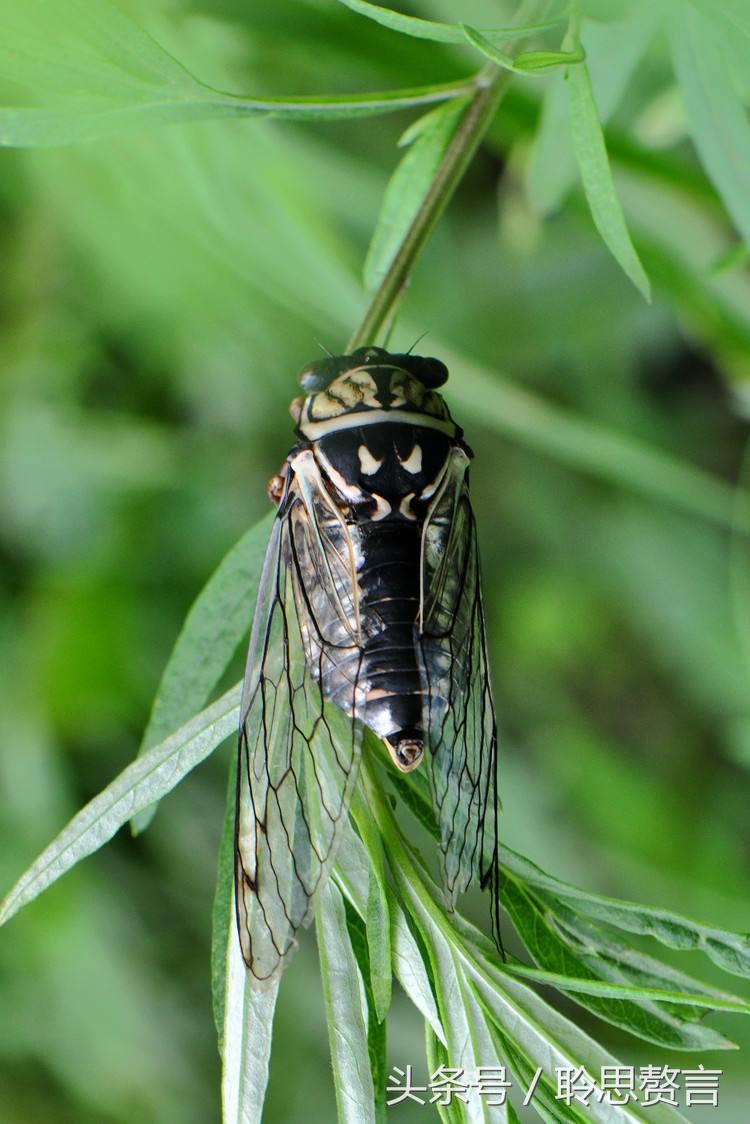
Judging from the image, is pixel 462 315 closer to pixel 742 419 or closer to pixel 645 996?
pixel 742 419

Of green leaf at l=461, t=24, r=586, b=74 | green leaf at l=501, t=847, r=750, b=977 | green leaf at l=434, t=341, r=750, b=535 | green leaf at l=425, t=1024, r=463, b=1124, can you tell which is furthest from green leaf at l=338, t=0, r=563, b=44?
green leaf at l=434, t=341, r=750, b=535

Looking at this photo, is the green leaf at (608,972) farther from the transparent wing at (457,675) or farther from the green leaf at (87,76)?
the green leaf at (87,76)

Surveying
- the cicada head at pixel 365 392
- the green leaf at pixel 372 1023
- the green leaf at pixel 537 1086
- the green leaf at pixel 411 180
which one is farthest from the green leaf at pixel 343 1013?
the green leaf at pixel 411 180

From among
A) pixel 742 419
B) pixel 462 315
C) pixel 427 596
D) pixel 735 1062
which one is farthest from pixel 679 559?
pixel 427 596

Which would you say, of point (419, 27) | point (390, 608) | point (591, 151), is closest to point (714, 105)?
point (591, 151)

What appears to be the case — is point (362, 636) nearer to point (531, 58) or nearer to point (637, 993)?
point (637, 993)

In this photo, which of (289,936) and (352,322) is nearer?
(289,936)

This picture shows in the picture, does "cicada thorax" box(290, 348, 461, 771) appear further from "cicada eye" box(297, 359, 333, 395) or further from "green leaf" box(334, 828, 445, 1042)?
"green leaf" box(334, 828, 445, 1042)
